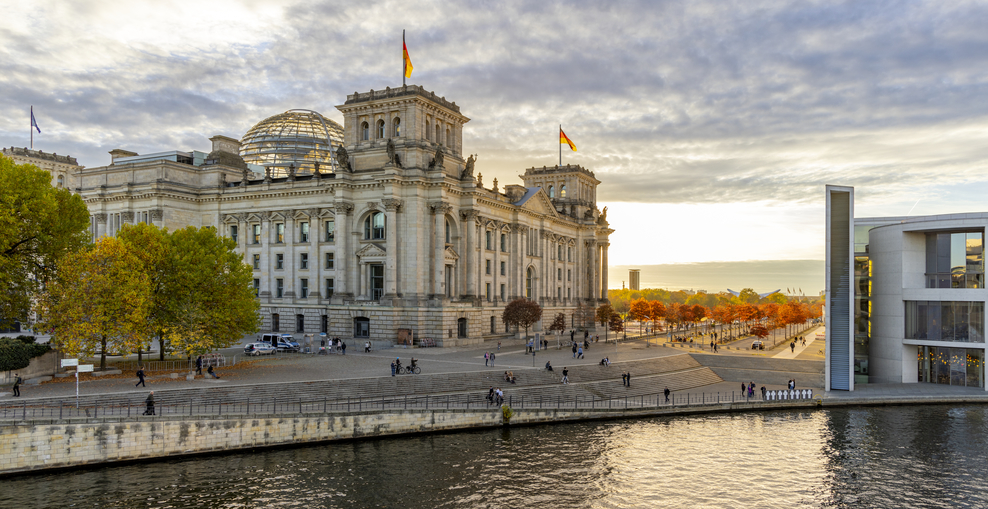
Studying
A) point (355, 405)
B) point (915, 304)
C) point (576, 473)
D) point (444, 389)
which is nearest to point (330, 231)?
point (444, 389)

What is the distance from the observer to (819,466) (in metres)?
36.4

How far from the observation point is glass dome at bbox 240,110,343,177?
100562mm

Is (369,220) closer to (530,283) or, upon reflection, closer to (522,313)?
(522,313)

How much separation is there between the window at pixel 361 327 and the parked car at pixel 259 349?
11305mm

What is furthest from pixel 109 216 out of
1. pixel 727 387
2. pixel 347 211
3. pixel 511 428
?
pixel 727 387

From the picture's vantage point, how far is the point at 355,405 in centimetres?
4162

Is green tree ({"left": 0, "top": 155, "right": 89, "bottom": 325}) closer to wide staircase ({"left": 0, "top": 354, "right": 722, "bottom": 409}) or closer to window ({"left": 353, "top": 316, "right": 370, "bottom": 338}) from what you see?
wide staircase ({"left": 0, "top": 354, "right": 722, "bottom": 409})

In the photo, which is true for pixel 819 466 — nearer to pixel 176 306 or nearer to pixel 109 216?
pixel 176 306

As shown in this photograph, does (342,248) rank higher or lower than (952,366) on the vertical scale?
higher

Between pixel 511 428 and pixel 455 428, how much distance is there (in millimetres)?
3870

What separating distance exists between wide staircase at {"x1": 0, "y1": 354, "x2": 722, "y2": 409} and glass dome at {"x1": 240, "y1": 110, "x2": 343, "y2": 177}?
185 ft

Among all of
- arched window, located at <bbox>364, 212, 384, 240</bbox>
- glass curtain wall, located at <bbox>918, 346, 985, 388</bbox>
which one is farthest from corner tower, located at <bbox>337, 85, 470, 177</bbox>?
glass curtain wall, located at <bbox>918, 346, 985, 388</bbox>

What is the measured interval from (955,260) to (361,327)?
5760 centimetres

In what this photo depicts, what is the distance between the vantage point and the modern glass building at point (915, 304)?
5697 centimetres
